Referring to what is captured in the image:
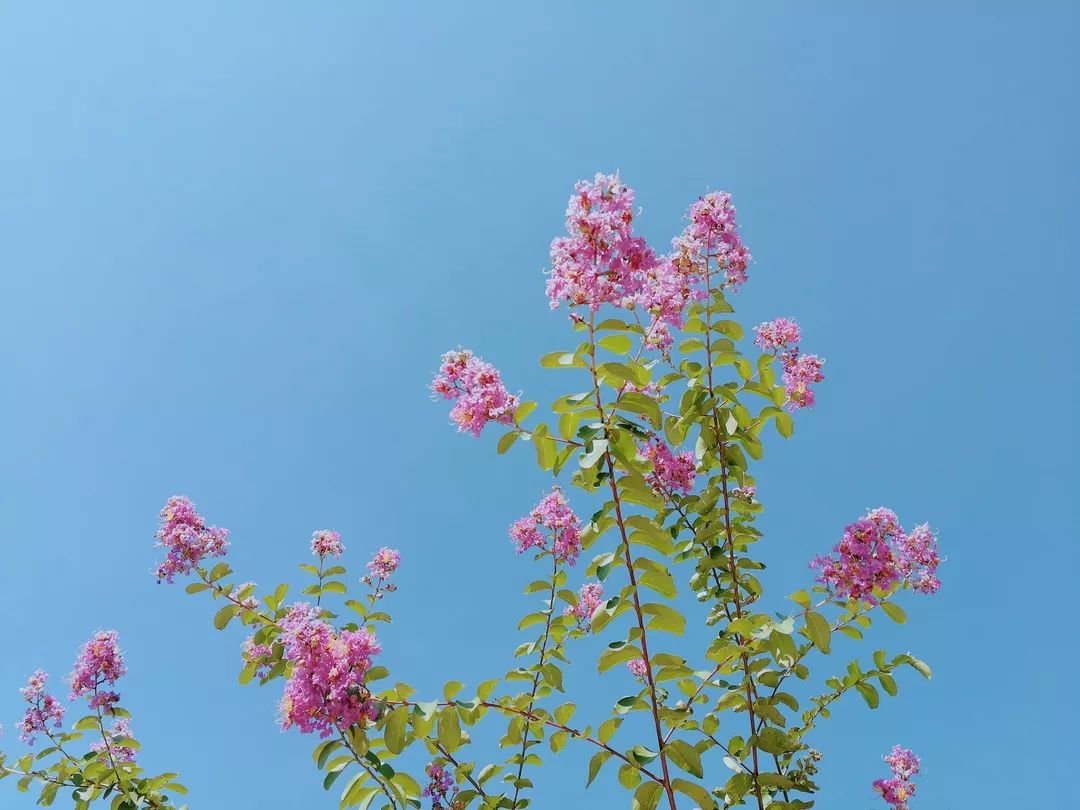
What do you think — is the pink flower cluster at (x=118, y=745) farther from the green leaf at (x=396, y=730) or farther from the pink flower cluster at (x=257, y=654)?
the green leaf at (x=396, y=730)

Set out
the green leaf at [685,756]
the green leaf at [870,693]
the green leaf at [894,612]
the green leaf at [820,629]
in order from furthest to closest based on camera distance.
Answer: the green leaf at [870,693] → the green leaf at [894,612] → the green leaf at [820,629] → the green leaf at [685,756]

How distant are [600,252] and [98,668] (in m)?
4.96

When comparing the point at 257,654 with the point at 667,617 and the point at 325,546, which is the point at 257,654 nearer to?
the point at 325,546

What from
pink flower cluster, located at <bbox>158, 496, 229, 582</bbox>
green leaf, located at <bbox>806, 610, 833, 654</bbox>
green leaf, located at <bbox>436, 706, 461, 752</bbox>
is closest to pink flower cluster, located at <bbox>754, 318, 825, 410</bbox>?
green leaf, located at <bbox>806, 610, 833, 654</bbox>

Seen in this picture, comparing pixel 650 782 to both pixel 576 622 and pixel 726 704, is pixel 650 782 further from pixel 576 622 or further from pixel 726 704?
pixel 576 622

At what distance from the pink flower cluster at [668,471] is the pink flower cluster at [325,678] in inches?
78.8

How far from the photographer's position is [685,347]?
3918 millimetres

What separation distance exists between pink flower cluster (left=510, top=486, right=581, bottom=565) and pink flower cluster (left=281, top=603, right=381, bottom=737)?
1.76 m

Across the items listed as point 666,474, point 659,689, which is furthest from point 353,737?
point 666,474

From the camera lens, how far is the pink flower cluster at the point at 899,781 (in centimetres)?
487

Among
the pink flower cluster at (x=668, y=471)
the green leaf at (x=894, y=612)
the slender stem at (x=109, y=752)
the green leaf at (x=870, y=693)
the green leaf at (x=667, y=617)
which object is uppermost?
the pink flower cluster at (x=668, y=471)

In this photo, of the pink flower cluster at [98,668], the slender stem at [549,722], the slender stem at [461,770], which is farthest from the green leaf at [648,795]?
the pink flower cluster at [98,668]

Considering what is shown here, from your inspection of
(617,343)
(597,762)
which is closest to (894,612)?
(597,762)

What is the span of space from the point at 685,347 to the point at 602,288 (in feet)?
3.57
